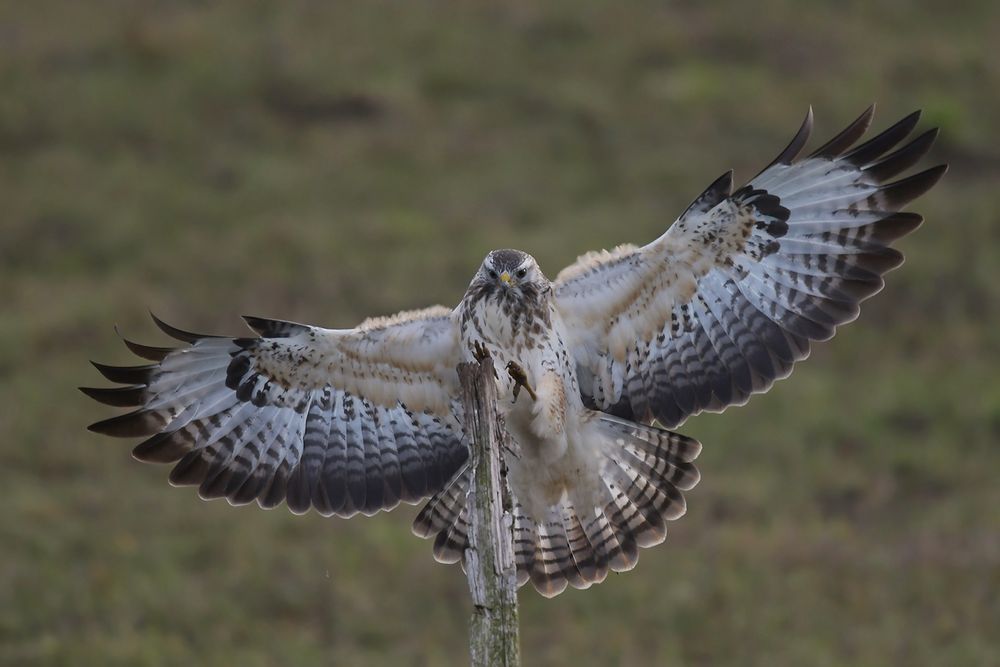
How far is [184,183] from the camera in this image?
1723 cm

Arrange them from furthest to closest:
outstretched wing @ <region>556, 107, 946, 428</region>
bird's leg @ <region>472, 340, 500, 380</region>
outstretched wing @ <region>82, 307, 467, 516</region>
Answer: outstretched wing @ <region>82, 307, 467, 516</region>
bird's leg @ <region>472, 340, 500, 380</region>
outstretched wing @ <region>556, 107, 946, 428</region>

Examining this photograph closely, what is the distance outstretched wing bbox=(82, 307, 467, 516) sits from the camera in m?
7.22

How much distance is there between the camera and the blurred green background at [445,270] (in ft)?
33.9

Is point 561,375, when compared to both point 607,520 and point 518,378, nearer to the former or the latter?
point 518,378

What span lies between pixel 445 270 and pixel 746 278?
857 cm

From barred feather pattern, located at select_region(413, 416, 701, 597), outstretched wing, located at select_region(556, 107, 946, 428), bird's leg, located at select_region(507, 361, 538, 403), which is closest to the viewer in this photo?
bird's leg, located at select_region(507, 361, 538, 403)

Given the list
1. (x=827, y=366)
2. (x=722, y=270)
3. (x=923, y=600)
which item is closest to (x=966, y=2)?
(x=827, y=366)

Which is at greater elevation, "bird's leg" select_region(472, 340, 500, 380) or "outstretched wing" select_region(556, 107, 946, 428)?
"outstretched wing" select_region(556, 107, 946, 428)

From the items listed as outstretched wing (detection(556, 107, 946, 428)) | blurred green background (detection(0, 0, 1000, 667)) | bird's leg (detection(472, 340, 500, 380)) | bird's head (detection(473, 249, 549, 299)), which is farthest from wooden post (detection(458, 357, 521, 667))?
blurred green background (detection(0, 0, 1000, 667))

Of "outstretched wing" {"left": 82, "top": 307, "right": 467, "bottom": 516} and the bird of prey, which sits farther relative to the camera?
"outstretched wing" {"left": 82, "top": 307, "right": 467, "bottom": 516}

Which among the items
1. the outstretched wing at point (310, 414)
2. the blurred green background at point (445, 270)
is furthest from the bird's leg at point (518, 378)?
the blurred green background at point (445, 270)

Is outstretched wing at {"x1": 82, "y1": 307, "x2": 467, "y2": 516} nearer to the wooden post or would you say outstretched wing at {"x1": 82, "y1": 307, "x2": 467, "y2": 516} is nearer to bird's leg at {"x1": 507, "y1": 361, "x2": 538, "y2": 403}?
bird's leg at {"x1": 507, "y1": 361, "x2": 538, "y2": 403}

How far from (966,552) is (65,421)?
7.75 metres

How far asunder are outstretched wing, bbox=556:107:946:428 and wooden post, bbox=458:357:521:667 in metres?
1.30
